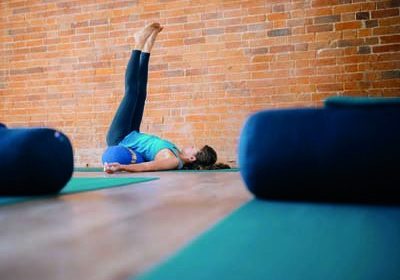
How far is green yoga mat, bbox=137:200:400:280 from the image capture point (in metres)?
0.67

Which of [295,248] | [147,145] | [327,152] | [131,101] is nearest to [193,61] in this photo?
[131,101]

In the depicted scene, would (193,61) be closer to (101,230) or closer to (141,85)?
(141,85)

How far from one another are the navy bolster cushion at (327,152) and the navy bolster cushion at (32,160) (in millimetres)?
703

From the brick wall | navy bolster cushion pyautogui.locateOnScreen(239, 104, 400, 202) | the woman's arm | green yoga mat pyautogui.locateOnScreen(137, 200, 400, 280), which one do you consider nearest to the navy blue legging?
the woman's arm

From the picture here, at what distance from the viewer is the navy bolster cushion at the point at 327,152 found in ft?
4.28

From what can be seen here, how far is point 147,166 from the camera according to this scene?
127 inches

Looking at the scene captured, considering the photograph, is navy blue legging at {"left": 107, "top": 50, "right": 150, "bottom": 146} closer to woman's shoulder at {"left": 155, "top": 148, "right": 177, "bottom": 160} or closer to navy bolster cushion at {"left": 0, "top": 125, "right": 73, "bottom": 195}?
woman's shoulder at {"left": 155, "top": 148, "right": 177, "bottom": 160}

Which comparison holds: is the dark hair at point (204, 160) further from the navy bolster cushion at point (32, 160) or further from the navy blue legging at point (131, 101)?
the navy bolster cushion at point (32, 160)

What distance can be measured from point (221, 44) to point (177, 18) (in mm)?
540

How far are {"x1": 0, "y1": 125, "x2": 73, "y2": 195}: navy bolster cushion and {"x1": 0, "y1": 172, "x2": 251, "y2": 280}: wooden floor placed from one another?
116 millimetres

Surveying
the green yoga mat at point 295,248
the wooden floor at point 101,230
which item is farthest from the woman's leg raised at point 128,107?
the green yoga mat at point 295,248

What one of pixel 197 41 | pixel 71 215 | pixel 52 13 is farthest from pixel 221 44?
pixel 71 215

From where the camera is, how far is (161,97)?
451cm

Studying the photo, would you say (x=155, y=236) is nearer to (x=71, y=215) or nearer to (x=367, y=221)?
(x=71, y=215)
